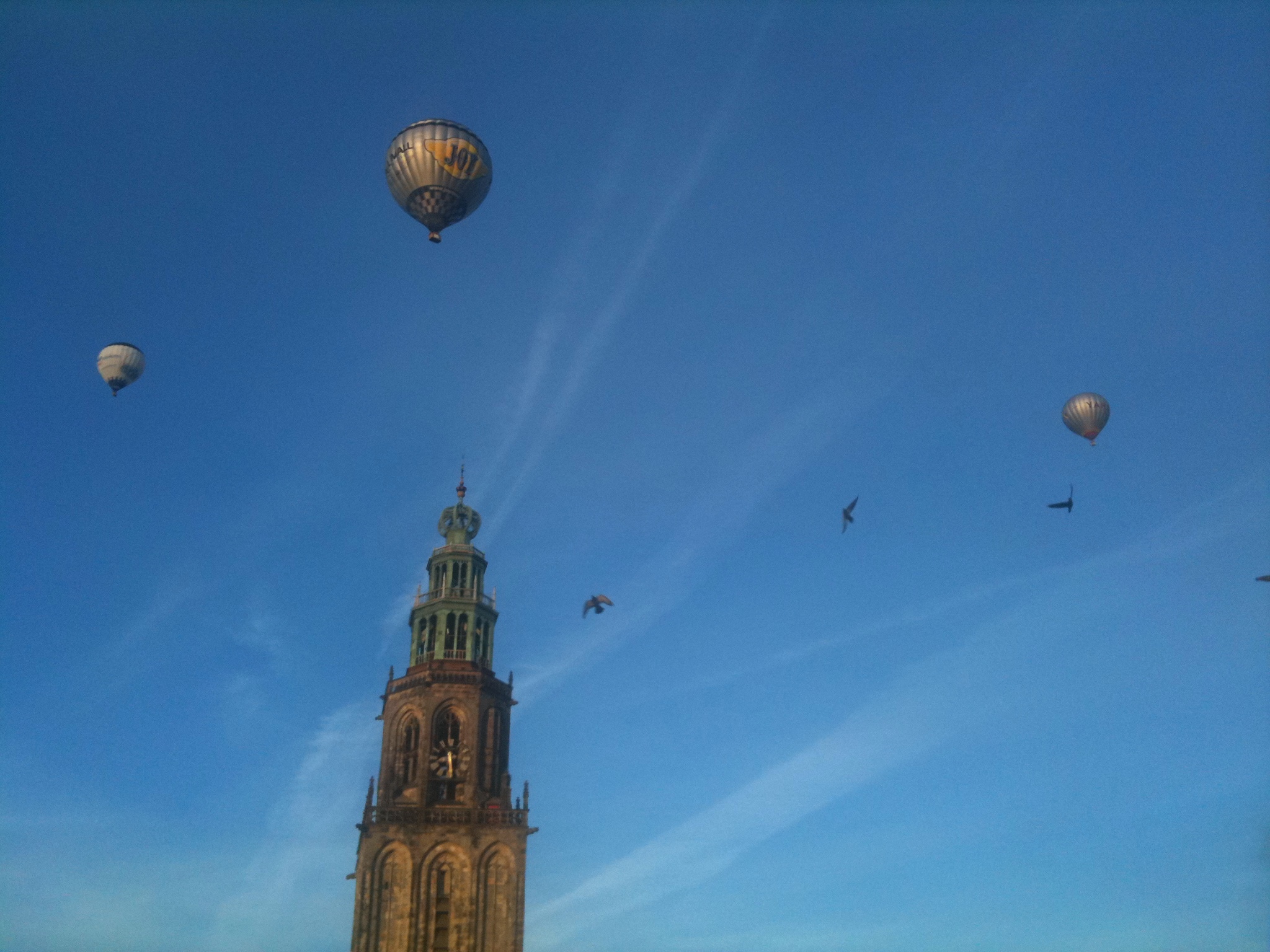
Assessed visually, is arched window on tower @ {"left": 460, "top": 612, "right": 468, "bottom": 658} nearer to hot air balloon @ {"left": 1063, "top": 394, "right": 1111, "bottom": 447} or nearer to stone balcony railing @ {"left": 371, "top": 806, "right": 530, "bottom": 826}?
stone balcony railing @ {"left": 371, "top": 806, "right": 530, "bottom": 826}

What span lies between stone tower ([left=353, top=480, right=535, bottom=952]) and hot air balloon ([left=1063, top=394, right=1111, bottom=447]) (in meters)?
45.1

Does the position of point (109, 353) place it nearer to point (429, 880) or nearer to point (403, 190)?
point (403, 190)

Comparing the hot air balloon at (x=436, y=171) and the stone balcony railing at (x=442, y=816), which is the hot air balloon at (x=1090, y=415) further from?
the stone balcony railing at (x=442, y=816)

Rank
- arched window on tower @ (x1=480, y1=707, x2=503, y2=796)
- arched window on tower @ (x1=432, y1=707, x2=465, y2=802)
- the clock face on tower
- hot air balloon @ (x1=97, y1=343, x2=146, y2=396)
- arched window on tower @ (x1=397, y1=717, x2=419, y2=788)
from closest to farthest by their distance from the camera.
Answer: hot air balloon @ (x1=97, y1=343, x2=146, y2=396), arched window on tower @ (x1=432, y1=707, x2=465, y2=802), the clock face on tower, arched window on tower @ (x1=397, y1=717, x2=419, y2=788), arched window on tower @ (x1=480, y1=707, x2=503, y2=796)

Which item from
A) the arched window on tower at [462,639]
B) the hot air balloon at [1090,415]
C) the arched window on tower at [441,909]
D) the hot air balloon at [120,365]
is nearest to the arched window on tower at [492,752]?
the arched window on tower at [462,639]

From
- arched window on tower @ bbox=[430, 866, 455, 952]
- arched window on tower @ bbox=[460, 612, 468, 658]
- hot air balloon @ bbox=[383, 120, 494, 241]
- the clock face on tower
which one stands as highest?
hot air balloon @ bbox=[383, 120, 494, 241]

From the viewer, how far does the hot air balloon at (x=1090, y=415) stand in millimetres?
60312

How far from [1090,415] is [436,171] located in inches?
1425

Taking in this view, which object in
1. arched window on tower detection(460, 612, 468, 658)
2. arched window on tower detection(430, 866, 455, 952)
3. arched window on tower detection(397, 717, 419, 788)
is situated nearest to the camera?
arched window on tower detection(430, 866, 455, 952)

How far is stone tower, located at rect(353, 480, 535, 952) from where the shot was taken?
74.2m

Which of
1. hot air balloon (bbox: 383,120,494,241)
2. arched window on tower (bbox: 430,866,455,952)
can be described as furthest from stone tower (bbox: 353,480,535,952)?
hot air balloon (bbox: 383,120,494,241)

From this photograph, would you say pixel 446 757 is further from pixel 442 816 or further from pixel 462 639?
pixel 462 639

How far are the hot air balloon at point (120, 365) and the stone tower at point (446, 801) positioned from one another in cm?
3277

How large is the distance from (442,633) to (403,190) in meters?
43.0
